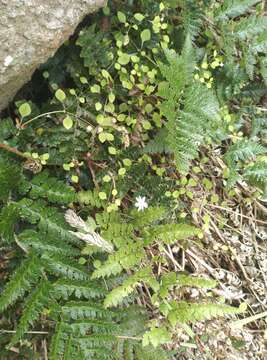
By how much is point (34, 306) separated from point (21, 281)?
11cm

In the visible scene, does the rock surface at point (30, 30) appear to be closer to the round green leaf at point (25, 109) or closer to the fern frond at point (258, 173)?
the round green leaf at point (25, 109)

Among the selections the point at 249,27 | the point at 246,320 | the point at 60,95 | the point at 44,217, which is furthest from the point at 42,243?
the point at 249,27

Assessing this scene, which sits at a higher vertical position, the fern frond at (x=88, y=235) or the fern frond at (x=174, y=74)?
the fern frond at (x=174, y=74)

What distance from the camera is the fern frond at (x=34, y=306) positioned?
1.88m

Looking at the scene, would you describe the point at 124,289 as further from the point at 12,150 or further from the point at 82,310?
the point at 12,150

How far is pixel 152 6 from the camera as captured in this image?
2482 millimetres

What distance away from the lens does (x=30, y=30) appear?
2014mm

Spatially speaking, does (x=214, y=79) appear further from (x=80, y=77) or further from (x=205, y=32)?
(x=80, y=77)

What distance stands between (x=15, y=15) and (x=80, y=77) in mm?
498

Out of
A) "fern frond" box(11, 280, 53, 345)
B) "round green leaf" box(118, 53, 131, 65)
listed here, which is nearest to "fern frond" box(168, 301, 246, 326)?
"fern frond" box(11, 280, 53, 345)

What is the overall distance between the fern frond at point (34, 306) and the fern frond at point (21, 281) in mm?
34

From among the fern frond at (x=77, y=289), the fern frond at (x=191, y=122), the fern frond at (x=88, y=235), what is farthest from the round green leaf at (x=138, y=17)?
the fern frond at (x=77, y=289)

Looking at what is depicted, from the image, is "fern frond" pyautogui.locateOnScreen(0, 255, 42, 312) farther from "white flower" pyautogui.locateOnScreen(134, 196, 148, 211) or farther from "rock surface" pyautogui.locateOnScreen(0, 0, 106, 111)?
"rock surface" pyautogui.locateOnScreen(0, 0, 106, 111)

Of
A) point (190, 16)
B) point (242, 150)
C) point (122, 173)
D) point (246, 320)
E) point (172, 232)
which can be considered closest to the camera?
point (172, 232)
